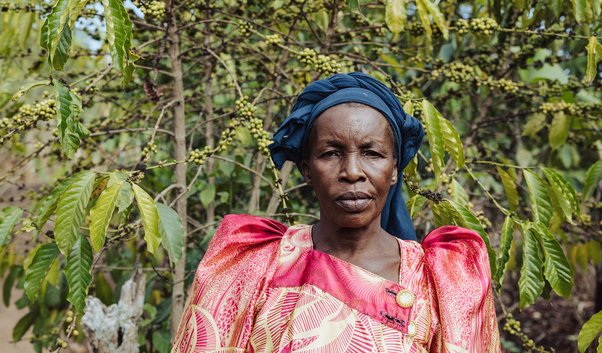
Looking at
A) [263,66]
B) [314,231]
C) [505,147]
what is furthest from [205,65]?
[505,147]

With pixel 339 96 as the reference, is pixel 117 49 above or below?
above

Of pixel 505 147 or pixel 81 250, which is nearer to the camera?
pixel 81 250

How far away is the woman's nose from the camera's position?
1.37 meters

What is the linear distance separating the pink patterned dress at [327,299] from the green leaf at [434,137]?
0.27 meters

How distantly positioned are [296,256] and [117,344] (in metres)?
0.83

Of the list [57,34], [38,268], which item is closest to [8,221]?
[38,268]

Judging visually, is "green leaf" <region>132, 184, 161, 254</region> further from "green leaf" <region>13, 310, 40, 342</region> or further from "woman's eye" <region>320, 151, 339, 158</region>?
"green leaf" <region>13, 310, 40, 342</region>

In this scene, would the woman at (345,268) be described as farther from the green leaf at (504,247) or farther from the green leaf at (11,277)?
the green leaf at (11,277)

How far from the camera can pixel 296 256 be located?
4.89 ft

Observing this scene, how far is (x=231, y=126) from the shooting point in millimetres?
1864

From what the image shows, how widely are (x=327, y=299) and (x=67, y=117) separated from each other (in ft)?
2.34

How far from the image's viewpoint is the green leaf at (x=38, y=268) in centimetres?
169

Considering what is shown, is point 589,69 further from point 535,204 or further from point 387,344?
point 387,344

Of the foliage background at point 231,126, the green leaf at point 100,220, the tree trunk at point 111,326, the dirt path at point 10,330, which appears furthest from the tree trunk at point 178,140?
the dirt path at point 10,330
